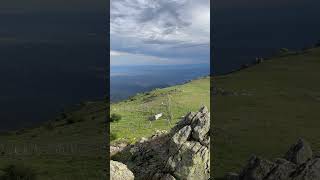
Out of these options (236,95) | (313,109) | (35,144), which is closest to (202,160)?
(35,144)

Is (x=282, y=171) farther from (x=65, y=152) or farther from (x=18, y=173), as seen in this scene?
(x=65, y=152)

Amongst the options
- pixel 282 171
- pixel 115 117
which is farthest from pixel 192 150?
pixel 115 117

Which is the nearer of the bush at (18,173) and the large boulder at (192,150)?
→ the large boulder at (192,150)

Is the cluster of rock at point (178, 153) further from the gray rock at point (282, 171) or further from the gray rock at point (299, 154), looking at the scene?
the gray rock at point (282, 171)

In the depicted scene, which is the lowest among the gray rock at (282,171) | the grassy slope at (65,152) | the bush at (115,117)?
the grassy slope at (65,152)

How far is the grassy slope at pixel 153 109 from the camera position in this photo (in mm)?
58603

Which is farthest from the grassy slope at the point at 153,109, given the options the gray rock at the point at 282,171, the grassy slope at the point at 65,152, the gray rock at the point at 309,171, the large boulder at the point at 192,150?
the gray rock at the point at 309,171

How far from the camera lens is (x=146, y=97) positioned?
93500 millimetres

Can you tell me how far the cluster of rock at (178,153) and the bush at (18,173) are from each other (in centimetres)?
733

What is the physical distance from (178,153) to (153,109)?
3537 cm

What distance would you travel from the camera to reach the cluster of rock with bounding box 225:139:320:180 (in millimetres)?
24938

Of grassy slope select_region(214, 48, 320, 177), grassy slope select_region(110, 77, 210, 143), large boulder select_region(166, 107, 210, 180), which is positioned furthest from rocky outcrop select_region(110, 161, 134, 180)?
grassy slope select_region(110, 77, 210, 143)

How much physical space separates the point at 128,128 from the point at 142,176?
74.5 ft

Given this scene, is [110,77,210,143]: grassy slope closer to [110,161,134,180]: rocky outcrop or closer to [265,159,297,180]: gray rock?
[110,161,134,180]: rocky outcrop
